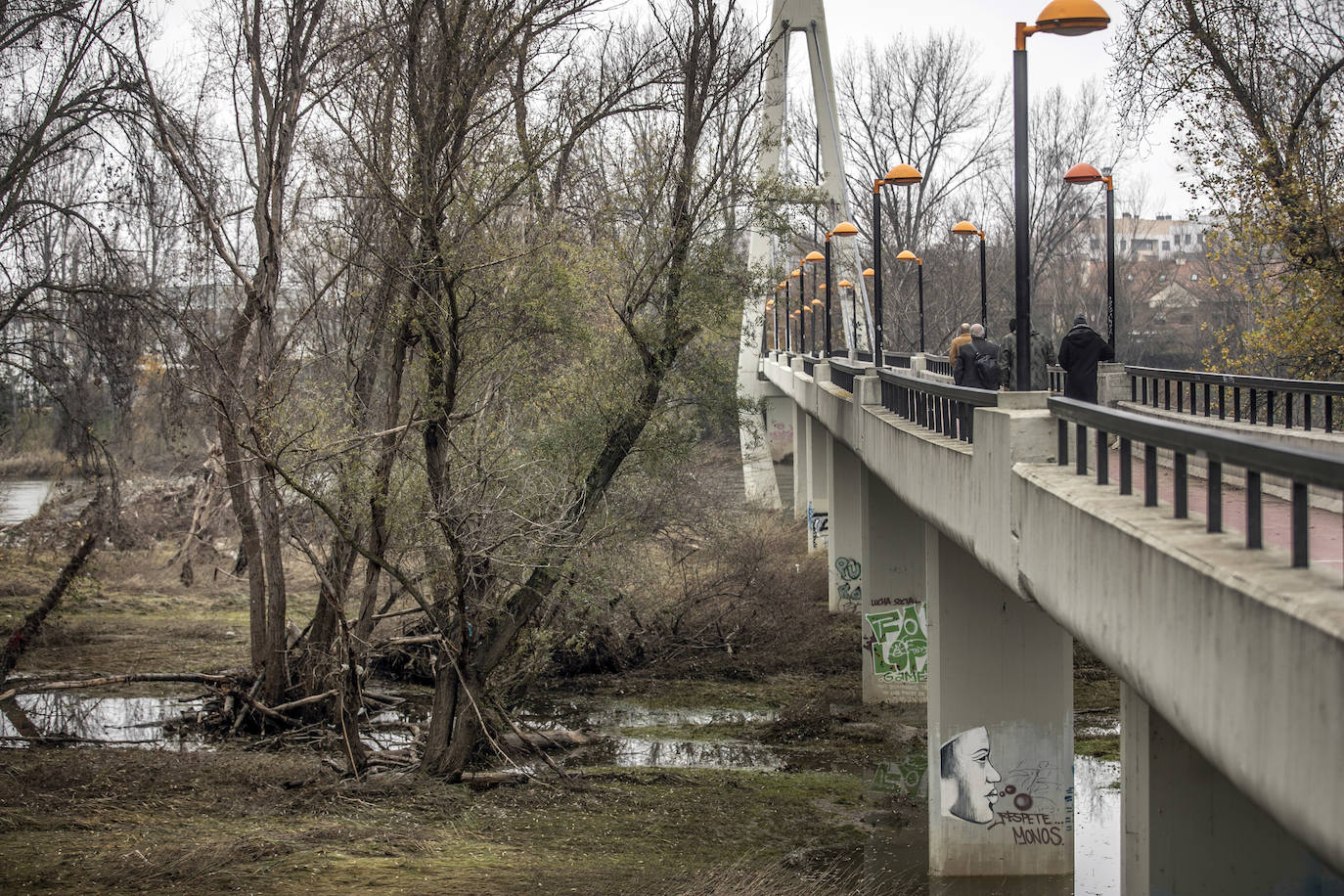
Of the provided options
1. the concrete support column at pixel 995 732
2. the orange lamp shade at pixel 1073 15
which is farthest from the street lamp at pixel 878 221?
the orange lamp shade at pixel 1073 15

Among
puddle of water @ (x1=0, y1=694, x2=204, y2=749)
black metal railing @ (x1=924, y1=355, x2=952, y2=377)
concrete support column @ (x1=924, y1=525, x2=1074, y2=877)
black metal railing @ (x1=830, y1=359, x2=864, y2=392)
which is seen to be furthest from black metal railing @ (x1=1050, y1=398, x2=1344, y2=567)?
black metal railing @ (x1=924, y1=355, x2=952, y2=377)

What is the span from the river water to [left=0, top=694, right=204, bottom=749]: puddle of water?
0.6 inches

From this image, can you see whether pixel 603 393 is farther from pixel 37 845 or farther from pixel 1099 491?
pixel 1099 491

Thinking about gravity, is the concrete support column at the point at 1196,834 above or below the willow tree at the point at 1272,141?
below

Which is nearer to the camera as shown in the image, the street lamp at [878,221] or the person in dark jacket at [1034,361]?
the person in dark jacket at [1034,361]

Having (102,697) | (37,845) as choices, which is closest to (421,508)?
A: (37,845)

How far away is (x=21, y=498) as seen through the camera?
164 ft

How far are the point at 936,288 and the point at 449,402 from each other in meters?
50.6

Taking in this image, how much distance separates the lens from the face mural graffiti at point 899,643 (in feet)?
74.7

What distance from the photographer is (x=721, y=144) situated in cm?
1823

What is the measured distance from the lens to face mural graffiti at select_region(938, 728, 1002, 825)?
14219mm

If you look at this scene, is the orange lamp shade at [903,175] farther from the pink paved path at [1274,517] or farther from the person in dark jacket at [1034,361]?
the pink paved path at [1274,517]

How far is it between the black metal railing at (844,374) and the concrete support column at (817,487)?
12801mm

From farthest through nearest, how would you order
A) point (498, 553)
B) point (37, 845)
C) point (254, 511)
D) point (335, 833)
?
point (254, 511) < point (498, 553) < point (335, 833) < point (37, 845)
